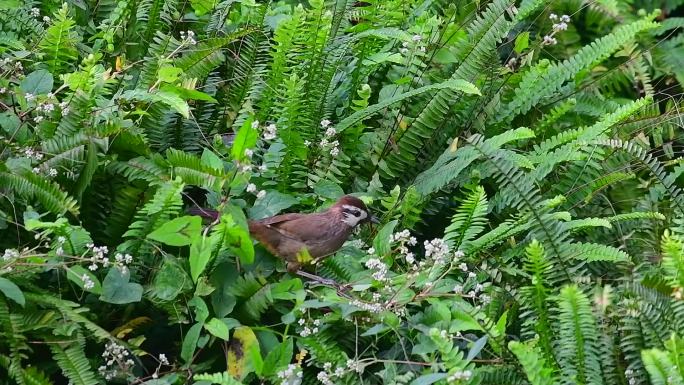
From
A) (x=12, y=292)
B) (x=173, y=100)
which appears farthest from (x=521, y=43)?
(x=12, y=292)

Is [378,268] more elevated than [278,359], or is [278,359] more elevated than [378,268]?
[378,268]

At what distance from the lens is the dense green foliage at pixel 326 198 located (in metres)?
3.66

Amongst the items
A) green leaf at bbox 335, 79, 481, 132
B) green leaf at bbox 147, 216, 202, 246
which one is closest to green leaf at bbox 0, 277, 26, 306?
green leaf at bbox 147, 216, 202, 246

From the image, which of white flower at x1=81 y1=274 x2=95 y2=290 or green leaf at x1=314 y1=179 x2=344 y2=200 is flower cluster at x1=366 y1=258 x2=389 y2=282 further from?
white flower at x1=81 y1=274 x2=95 y2=290

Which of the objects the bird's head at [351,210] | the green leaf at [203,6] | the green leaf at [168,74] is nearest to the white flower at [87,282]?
the green leaf at [168,74]

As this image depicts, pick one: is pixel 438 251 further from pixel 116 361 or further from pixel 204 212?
pixel 116 361

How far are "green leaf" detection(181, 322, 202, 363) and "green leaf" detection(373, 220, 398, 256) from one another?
0.78 metres

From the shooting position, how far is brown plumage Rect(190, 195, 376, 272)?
4027 millimetres

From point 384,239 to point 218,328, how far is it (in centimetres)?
80

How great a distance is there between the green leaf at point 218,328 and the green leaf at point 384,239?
0.72 metres

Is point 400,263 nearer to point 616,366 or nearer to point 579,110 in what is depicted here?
point 616,366

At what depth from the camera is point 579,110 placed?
5379mm

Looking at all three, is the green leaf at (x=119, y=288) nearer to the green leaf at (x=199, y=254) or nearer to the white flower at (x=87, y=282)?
the white flower at (x=87, y=282)

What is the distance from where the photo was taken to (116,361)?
3.65m
